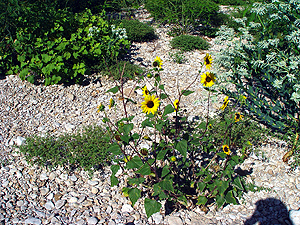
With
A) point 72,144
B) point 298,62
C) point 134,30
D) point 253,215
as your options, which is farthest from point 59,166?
point 134,30

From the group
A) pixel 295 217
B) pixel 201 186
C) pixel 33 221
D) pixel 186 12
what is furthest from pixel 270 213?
pixel 186 12

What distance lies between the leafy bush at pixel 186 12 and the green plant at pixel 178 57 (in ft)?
3.61

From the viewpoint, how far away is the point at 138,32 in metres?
5.28

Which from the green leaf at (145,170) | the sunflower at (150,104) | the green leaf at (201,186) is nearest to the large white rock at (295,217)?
the green leaf at (201,186)

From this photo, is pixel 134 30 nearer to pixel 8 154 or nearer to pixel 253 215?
pixel 8 154

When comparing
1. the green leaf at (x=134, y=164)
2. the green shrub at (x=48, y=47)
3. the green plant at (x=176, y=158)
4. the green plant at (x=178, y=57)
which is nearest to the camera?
the green leaf at (x=134, y=164)

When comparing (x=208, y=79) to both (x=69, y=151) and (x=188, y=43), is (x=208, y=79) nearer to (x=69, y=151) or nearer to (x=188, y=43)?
(x=69, y=151)

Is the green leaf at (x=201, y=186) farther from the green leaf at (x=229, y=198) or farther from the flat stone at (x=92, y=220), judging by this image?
the flat stone at (x=92, y=220)

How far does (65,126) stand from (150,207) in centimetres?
192

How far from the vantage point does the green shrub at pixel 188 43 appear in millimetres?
5117

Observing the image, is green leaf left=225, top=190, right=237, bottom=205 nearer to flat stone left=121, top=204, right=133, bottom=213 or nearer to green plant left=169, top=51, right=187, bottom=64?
flat stone left=121, top=204, right=133, bottom=213

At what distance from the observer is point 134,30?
5.35m

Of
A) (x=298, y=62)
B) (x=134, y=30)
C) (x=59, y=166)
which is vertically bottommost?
(x=59, y=166)

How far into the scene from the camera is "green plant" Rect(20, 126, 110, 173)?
2.77 meters
